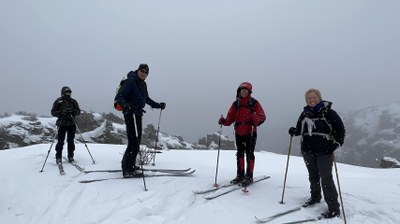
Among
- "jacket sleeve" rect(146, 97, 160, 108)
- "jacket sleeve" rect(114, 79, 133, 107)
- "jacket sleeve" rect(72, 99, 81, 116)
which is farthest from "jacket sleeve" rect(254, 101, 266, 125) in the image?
"jacket sleeve" rect(72, 99, 81, 116)

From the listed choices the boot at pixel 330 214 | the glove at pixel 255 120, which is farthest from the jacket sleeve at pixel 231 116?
the boot at pixel 330 214

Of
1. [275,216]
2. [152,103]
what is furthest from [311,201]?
[152,103]

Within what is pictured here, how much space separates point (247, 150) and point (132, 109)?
3035 mm

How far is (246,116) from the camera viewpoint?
7516 mm

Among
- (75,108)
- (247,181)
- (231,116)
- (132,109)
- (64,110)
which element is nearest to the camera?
(247,181)

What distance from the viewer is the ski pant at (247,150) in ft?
24.7

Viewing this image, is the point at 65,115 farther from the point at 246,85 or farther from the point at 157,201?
the point at 246,85

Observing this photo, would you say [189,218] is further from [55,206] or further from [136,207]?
[55,206]

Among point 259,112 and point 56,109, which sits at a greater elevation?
point 259,112

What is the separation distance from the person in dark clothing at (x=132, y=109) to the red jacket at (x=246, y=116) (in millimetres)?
2485

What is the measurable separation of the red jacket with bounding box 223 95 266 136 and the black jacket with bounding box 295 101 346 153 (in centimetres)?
128

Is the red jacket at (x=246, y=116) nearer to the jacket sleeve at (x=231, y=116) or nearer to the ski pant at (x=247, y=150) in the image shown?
the jacket sleeve at (x=231, y=116)

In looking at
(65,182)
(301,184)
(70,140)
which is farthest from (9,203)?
(301,184)

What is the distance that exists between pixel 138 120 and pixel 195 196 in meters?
2.54
